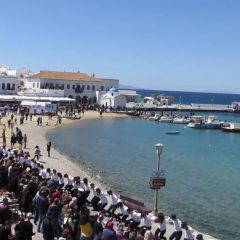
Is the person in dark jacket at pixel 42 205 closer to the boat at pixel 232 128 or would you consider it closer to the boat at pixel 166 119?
the boat at pixel 232 128

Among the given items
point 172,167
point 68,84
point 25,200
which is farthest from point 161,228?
point 68,84

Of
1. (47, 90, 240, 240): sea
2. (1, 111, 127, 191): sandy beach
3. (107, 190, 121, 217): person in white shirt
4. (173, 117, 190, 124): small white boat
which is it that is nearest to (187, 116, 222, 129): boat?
(173, 117, 190, 124): small white boat

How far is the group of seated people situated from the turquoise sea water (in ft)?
17.5

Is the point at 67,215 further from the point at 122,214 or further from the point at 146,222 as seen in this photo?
the point at 122,214

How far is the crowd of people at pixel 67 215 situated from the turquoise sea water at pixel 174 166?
5.33 metres

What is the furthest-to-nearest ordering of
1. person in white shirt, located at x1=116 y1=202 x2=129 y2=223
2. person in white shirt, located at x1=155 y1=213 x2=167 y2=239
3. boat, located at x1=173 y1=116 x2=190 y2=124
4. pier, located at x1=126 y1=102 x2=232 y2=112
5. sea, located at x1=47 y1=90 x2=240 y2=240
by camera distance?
1. pier, located at x1=126 y1=102 x2=232 y2=112
2. boat, located at x1=173 y1=116 x2=190 y2=124
3. sea, located at x1=47 y1=90 x2=240 y2=240
4. person in white shirt, located at x1=116 y1=202 x2=129 y2=223
5. person in white shirt, located at x1=155 y1=213 x2=167 y2=239

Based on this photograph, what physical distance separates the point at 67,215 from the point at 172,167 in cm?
2703

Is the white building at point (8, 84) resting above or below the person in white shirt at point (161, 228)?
above

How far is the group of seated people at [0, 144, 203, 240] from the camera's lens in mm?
12953

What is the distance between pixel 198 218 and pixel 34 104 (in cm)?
5817

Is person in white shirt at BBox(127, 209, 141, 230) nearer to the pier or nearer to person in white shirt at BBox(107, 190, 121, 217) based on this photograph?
person in white shirt at BBox(107, 190, 121, 217)

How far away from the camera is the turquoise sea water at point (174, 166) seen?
82.3 feet

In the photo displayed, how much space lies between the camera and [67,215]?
1432cm

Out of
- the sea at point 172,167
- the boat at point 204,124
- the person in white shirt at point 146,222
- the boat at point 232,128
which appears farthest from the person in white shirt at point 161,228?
the boat at point 204,124
